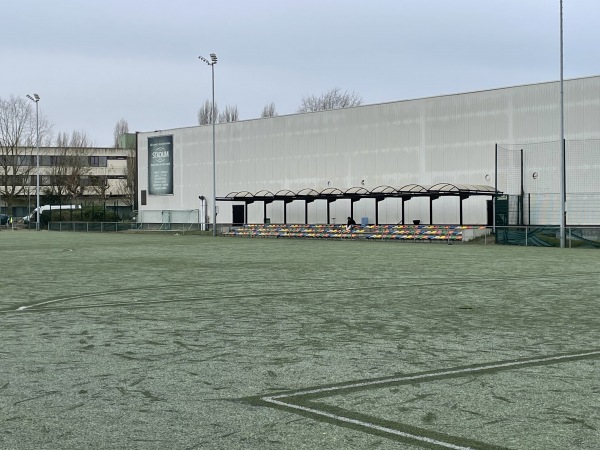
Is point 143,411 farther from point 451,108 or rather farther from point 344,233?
point 451,108

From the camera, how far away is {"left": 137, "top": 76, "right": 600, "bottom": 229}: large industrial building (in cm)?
4872

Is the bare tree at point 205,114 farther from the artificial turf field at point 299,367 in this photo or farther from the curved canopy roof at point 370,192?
the artificial turf field at point 299,367

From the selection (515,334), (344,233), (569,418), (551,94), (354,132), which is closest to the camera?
(569,418)

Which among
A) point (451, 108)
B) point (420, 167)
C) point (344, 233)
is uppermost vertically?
point (451, 108)

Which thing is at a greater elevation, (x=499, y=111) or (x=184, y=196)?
(x=499, y=111)

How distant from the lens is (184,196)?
245 ft

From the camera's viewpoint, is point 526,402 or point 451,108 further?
point 451,108

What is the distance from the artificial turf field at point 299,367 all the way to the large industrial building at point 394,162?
30.6 meters

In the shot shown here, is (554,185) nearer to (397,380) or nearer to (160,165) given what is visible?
(160,165)

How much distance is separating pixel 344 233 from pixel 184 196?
2521 centimetres

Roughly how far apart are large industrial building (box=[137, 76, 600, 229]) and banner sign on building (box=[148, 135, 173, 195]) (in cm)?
12

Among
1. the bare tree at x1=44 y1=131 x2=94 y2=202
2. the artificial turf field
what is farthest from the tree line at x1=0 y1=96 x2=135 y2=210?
the artificial turf field

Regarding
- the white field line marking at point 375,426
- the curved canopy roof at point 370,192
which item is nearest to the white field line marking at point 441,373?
the white field line marking at point 375,426

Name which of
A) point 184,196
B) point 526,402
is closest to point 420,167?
point 184,196
